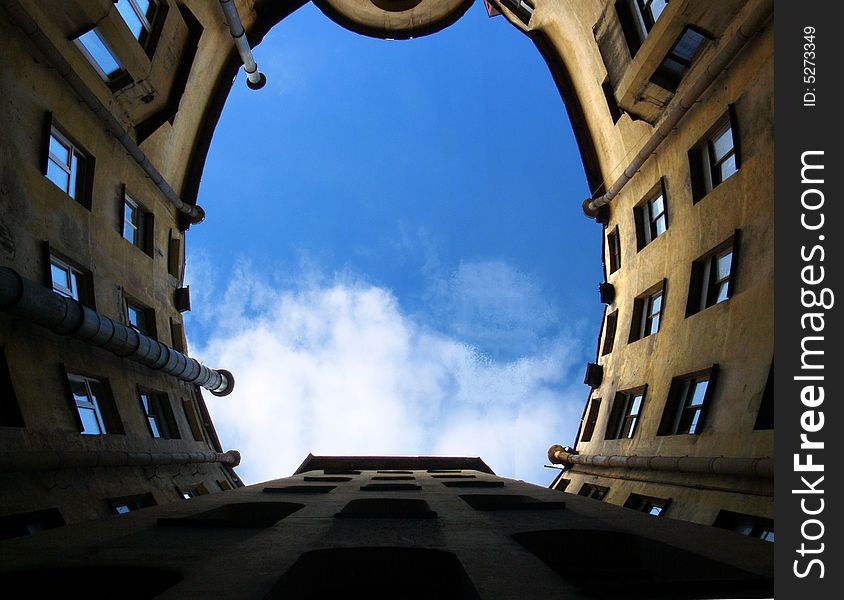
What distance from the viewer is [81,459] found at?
12031 millimetres

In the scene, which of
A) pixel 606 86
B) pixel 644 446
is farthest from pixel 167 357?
pixel 606 86

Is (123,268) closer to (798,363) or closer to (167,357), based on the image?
(167,357)

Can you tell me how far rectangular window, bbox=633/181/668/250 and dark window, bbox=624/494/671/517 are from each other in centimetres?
904

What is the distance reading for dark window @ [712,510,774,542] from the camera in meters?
9.85

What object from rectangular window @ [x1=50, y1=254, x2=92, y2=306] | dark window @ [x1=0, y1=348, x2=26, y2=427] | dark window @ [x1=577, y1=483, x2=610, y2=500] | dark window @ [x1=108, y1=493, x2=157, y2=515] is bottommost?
dark window @ [x1=108, y1=493, x2=157, y2=515]

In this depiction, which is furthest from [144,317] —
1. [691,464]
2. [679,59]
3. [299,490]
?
[679,59]

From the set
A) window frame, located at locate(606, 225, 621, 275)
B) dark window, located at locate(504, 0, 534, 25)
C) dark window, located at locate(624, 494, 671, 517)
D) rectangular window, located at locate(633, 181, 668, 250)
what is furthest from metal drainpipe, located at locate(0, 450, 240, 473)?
dark window, located at locate(504, 0, 534, 25)

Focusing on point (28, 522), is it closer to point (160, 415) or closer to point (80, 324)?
point (80, 324)

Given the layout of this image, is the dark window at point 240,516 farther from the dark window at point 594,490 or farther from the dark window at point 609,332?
the dark window at point 609,332

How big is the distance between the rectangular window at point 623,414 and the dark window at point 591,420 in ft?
6.46

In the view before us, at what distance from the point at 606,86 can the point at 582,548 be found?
2012 centimetres

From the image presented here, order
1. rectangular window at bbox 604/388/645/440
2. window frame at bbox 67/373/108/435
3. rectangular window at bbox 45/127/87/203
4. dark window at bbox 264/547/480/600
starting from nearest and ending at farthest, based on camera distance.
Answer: dark window at bbox 264/547/480/600 < window frame at bbox 67/373/108/435 < rectangular window at bbox 45/127/87/203 < rectangular window at bbox 604/388/645/440

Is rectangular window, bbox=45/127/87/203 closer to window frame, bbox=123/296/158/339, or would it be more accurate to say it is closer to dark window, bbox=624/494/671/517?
window frame, bbox=123/296/158/339

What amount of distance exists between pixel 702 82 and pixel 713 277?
18.7 ft
